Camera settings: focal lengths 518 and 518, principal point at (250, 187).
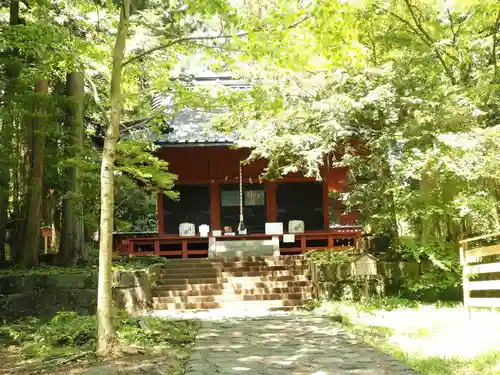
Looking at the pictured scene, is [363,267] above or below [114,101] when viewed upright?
below

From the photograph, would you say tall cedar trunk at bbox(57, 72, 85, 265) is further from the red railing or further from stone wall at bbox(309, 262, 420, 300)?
stone wall at bbox(309, 262, 420, 300)

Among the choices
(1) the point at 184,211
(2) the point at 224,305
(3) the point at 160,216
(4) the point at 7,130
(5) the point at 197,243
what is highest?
(4) the point at 7,130

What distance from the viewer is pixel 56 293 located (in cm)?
1120

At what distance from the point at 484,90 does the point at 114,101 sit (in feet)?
23.7

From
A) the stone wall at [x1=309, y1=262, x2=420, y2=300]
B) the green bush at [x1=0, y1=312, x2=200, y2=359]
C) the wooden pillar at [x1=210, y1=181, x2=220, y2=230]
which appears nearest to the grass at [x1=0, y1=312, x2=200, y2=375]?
the green bush at [x1=0, y1=312, x2=200, y2=359]

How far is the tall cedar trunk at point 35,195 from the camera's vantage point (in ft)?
40.4

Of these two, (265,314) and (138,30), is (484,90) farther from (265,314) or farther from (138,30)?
(138,30)

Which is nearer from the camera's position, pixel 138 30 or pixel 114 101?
pixel 114 101

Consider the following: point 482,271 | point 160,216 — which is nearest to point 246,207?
point 160,216

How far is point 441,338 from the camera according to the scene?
7.34 metres

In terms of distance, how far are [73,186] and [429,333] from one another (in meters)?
8.77

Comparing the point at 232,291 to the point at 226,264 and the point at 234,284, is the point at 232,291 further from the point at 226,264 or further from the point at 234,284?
the point at 226,264

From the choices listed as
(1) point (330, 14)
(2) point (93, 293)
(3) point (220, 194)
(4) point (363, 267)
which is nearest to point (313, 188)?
(3) point (220, 194)

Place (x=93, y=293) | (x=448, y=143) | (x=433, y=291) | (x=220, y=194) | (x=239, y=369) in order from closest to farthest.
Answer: (x=239, y=369)
(x=448, y=143)
(x=93, y=293)
(x=433, y=291)
(x=220, y=194)
